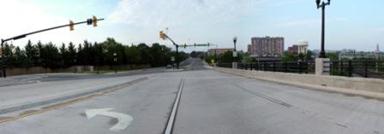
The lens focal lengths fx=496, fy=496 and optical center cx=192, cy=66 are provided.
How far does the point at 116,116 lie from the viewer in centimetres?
1375

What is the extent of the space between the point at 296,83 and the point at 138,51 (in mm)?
140965

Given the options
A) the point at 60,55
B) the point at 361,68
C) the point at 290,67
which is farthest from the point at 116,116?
the point at 60,55

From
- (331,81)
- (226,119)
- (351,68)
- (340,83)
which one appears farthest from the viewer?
(331,81)

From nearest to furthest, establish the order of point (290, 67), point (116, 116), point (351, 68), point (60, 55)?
1. point (116, 116)
2. point (351, 68)
3. point (290, 67)
4. point (60, 55)

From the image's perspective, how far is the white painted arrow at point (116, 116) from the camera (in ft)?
37.2

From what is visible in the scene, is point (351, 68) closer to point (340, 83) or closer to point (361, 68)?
point (361, 68)

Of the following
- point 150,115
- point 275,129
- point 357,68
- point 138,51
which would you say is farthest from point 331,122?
point 138,51

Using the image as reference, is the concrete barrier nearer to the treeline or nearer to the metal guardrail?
the metal guardrail

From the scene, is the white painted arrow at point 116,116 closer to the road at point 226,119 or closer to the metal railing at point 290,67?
the road at point 226,119

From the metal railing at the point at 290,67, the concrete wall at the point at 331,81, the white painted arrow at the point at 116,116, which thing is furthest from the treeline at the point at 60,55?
the white painted arrow at the point at 116,116

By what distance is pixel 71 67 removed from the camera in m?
117

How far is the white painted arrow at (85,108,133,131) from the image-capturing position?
446 inches

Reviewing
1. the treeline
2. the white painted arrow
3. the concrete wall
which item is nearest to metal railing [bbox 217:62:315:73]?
the concrete wall

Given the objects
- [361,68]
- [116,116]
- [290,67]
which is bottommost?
[116,116]
